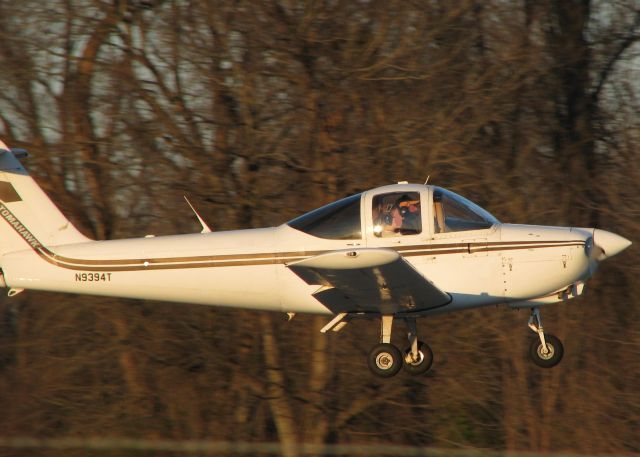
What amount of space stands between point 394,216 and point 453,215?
553mm

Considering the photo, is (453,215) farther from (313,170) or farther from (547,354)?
(313,170)

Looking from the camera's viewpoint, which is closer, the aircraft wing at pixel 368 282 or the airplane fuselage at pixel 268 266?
the aircraft wing at pixel 368 282

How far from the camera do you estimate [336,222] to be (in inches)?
345

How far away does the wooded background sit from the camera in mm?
12914

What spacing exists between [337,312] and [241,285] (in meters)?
0.99

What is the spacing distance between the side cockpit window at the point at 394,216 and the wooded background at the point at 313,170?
13.1 feet

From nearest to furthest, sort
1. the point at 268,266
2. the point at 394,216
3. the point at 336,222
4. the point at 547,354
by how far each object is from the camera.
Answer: the point at 394,216 < the point at 336,222 < the point at 547,354 < the point at 268,266

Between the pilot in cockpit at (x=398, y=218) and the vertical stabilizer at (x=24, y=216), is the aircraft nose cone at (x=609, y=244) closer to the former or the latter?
the pilot in cockpit at (x=398, y=218)

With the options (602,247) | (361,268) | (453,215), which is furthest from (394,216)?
(602,247)

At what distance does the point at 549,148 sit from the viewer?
1429 cm

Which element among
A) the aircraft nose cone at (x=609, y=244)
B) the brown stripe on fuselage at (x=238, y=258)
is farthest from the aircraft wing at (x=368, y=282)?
the aircraft nose cone at (x=609, y=244)

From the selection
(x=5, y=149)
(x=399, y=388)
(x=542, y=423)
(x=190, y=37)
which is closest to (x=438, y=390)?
(x=399, y=388)

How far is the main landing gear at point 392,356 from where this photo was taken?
352 inches

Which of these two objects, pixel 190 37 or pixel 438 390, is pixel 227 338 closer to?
pixel 438 390
